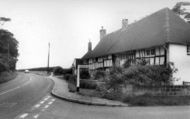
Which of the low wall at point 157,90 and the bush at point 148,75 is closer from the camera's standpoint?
the low wall at point 157,90

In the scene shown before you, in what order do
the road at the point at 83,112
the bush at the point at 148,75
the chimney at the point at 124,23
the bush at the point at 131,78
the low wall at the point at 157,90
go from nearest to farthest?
the road at the point at 83,112 < the low wall at the point at 157,90 < the bush at the point at 131,78 < the bush at the point at 148,75 < the chimney at the point at 124,23

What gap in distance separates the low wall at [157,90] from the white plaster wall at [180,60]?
4.58m

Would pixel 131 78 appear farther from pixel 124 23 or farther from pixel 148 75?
pixel 124 23

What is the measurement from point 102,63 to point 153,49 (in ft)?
43.9

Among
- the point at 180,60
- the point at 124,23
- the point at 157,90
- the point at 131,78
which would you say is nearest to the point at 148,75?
the point at 131,78

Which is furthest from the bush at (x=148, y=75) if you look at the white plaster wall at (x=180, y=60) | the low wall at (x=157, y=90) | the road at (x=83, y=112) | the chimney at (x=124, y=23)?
the chimney at (x=124, y=23)

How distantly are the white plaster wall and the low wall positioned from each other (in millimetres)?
4584

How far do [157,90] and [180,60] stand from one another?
271 inches

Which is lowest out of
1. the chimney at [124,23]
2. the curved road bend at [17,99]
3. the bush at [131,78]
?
the curved road bend at [17,99]

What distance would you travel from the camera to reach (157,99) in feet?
51.5

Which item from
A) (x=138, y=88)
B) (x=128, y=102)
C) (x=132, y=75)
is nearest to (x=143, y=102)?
(x=128, y=102)

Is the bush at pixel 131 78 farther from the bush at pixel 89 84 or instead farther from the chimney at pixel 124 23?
the chimney at pixel 124 23

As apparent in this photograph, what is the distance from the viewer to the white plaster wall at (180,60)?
22.6 meters

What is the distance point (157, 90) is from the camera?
17453mm
